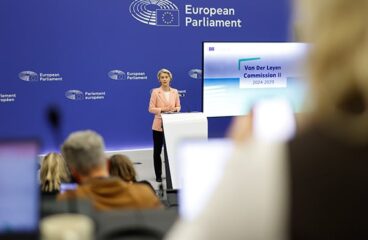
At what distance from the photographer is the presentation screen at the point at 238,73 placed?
6426mm

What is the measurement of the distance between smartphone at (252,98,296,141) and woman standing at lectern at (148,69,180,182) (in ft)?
19.2

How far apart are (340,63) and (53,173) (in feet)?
9.47

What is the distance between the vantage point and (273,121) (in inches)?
29.7

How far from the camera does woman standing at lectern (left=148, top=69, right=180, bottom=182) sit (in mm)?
6758

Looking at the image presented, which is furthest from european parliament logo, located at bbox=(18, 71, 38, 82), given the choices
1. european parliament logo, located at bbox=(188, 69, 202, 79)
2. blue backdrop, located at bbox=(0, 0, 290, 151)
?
european parliament logo, located at bbox=(188, 69, 202, 79)

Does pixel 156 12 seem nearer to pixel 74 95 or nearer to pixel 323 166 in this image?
pixel 74 95

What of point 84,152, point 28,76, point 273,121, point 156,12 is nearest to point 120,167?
point 84,152

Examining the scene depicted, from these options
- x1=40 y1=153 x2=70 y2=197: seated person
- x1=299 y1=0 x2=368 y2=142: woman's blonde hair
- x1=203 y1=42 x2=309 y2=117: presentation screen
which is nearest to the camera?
x1=299 y1=0 x2=368 y2=142: woman's blonde hair

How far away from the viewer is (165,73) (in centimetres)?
684

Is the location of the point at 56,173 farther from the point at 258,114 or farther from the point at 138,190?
the point at 258,114

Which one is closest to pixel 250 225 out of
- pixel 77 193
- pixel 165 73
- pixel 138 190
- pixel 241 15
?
pixel 77 193

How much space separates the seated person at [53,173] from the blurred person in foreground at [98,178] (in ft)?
1.26

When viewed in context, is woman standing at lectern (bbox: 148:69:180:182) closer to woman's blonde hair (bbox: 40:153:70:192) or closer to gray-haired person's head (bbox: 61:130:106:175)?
woman's blonde hair (bbox: 40:153:70:192)

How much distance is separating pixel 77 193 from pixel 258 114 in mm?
990
